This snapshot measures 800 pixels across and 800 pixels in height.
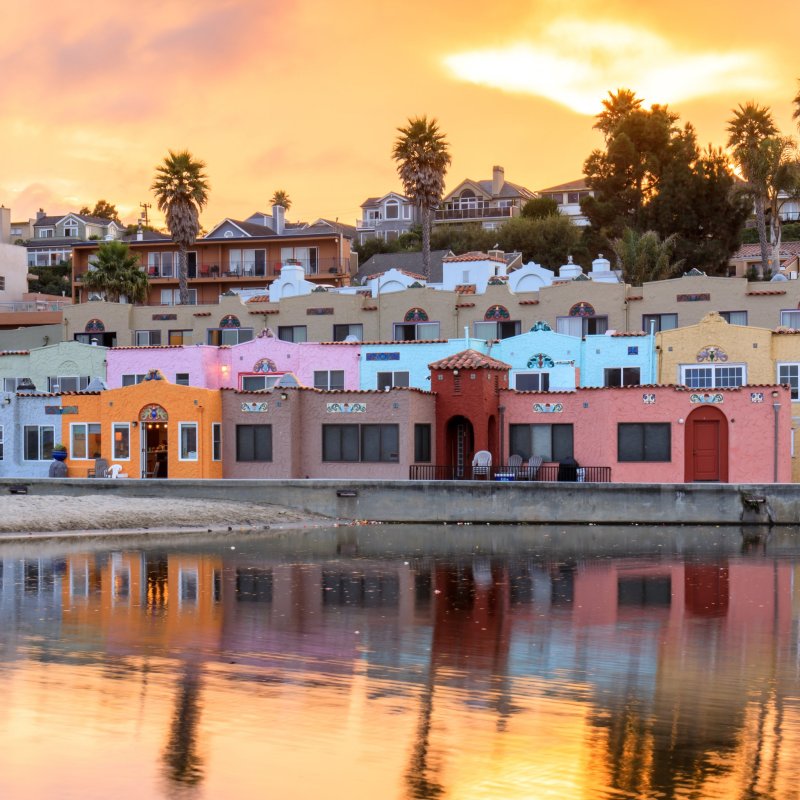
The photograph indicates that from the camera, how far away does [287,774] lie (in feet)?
47.5

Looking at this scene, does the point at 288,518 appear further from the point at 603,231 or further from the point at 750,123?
the point at 603,231

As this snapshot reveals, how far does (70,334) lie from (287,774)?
2740 inches

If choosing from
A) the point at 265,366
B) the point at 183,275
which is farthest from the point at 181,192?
the point at 265,366

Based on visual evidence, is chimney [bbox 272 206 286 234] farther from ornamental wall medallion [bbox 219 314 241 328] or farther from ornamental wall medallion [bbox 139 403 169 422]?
ornamental wall medallion [bbox 139 403 169 422]

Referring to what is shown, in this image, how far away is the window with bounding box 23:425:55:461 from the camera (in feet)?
196

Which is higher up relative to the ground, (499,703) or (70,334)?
(70,334)

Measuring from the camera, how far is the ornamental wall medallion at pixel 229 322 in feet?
252

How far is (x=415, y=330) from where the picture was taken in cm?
7169

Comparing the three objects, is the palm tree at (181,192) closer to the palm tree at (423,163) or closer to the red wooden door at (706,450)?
the palm tree at (423,163)

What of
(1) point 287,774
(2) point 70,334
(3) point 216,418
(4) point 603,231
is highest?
(4) point 603,231

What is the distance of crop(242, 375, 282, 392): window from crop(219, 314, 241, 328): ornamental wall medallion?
11.1 m

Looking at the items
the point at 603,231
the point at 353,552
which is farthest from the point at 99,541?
the point at 603,231

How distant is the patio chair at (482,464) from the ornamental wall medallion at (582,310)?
58.1 feet

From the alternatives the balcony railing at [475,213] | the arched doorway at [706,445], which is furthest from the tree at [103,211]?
the arched doorway at [706,445]
